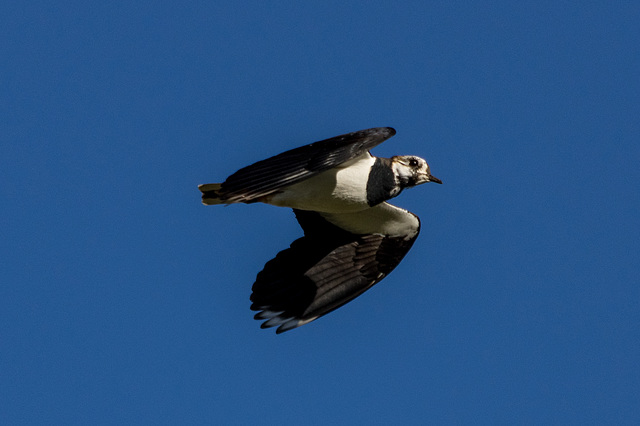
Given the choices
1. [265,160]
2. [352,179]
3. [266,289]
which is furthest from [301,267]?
[265,160]

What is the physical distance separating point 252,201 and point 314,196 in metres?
1.10

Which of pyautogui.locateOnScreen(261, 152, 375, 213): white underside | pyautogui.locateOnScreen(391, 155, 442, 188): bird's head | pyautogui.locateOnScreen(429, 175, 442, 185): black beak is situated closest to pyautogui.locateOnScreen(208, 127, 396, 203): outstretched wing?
pyautogui.locateOnScreen(261, 152, 375, 213): white underside

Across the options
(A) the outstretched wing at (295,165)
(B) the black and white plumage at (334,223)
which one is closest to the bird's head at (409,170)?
(B) the black and white plumage at (334,223)

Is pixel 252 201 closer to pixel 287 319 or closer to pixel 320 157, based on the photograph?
pixel 320 157

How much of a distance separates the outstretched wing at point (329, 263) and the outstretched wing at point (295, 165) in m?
1.66

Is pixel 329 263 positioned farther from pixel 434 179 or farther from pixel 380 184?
pixel 434 179

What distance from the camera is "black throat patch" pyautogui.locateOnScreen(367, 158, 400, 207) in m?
10.3

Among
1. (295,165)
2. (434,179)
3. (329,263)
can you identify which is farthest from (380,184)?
(295,165)

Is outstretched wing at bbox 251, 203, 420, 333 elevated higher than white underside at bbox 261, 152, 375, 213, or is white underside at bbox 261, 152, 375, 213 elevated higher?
white underside at bbox 261, 152, 375, 213

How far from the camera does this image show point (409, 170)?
10547mm

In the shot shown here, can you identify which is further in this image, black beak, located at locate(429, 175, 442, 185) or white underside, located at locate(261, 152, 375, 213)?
black beak, located at locate(429, 175, 442, 185)

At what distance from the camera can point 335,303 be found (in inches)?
424

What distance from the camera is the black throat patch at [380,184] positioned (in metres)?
10.3

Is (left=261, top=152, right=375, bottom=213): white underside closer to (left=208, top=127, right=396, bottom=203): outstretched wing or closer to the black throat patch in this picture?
the black throat patch
